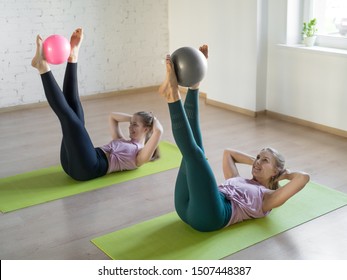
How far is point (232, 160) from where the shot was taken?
131 inches

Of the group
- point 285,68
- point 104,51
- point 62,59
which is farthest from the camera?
point 104,51

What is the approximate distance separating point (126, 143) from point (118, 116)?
0.84 feet

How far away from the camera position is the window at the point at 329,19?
4770mm

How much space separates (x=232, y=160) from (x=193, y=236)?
0.69m

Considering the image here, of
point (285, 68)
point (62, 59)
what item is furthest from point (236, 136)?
point (62, 59)

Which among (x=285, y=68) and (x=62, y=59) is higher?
(x=62, y=59)

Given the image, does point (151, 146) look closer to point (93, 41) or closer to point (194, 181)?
point (194, 181)

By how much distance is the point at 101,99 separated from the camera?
249 inches

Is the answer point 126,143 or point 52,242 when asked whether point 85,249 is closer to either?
point 52,242

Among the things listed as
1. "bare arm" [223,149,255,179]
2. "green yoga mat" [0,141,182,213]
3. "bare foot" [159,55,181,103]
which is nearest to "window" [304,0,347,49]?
"green yoga mat" [0,141,182,213]

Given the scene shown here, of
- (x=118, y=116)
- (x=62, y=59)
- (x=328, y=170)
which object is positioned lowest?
(x=328, y=170)

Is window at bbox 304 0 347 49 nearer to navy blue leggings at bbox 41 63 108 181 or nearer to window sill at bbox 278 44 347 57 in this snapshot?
window sill at bbox 278 44 347 57

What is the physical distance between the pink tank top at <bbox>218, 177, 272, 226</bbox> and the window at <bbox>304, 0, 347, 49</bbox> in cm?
235

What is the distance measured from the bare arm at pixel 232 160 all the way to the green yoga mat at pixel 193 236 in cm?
34
